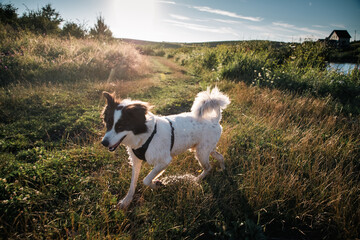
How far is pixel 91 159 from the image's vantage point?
360 cm

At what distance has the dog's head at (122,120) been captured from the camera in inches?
98.9

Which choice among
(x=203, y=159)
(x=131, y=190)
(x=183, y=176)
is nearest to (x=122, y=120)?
(x=131, y=190)

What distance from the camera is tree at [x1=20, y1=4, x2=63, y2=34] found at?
17.6m

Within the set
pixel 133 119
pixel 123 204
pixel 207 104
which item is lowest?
pixel 123 204

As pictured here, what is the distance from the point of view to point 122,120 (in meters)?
2.54

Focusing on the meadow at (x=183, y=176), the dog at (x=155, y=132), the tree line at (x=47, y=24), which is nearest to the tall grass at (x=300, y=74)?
the meadow at (x=183, y=176)

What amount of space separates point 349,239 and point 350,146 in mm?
2888

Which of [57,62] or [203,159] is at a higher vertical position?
Result: [57,62]

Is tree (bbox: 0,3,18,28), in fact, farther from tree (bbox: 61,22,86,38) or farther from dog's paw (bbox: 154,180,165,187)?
dog's paw (bbox: 154,180,165,187)

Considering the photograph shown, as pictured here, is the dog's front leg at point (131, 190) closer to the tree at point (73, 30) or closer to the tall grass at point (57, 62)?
the tall grass at point (57, 62)

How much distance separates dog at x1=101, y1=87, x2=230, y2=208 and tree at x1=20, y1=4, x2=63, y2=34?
20.9 m

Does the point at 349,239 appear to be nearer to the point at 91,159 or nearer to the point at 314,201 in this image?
the point at 314,201

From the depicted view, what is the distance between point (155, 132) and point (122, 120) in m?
0.57

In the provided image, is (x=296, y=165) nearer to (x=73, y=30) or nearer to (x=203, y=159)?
(x=203, y=159)
